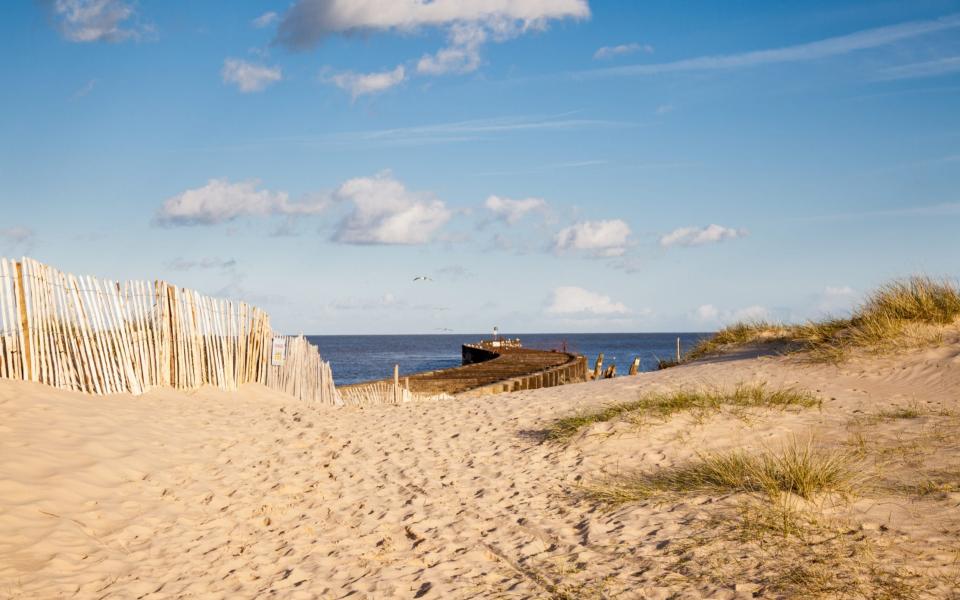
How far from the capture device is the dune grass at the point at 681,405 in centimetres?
841

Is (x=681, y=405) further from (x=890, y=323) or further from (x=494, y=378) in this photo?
(x=494, y=378)

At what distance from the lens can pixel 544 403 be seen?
1091 cm

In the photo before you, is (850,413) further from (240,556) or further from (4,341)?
(4,341)

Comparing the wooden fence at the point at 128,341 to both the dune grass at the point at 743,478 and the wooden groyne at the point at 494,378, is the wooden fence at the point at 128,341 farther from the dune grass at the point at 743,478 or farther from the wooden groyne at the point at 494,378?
the dune grass at the point at 743,478

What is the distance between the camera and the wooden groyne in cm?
1927

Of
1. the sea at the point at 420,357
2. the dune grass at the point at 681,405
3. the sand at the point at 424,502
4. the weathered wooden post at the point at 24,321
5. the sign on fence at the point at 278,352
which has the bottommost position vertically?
the sea at the point at 420,357

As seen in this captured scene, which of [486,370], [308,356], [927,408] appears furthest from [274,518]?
[486,370]

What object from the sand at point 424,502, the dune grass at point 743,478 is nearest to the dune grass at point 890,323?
the sand at point 424,502

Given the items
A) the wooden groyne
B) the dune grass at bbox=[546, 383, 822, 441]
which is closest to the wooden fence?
the wooden groyne

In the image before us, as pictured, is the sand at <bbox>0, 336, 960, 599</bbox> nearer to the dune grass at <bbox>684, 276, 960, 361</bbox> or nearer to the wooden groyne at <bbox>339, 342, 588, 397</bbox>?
the dune grass at <bbox>684, 276, 960, 361</bbox>

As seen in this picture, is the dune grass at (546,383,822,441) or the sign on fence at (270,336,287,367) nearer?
the dune grass at (546,383,822,441)

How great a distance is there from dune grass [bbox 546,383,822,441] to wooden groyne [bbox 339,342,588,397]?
8844 mm

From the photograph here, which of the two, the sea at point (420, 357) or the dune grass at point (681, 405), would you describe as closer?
the dune grass at point (681, 405)

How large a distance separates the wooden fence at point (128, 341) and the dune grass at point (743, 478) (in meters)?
7.61
